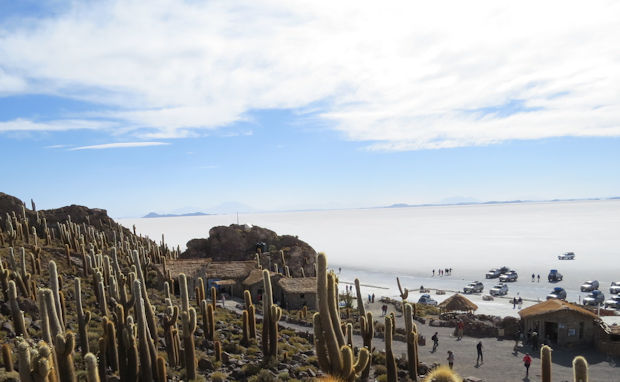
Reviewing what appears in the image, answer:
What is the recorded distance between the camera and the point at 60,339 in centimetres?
1355

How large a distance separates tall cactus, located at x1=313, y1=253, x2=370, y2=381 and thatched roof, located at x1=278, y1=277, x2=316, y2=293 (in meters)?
29.4

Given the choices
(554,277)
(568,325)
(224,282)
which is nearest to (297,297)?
(224,282)

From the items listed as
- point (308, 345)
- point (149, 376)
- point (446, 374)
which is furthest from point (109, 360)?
point (446, 374)

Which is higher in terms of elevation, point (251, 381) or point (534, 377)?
point (251, 381)

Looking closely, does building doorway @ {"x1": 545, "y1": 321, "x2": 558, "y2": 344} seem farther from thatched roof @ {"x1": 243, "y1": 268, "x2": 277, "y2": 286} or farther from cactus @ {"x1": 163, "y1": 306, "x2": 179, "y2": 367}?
thatched roof @ {"x1": 243, "y1": 268, "x2": 277, "y2": 286}

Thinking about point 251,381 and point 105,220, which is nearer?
point 251,381

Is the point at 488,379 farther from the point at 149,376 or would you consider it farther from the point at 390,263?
the point at 390,263

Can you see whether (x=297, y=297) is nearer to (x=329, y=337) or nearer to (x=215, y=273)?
(x=215, y=273)

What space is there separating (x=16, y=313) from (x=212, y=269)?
27558 mm

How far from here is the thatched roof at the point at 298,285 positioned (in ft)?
138

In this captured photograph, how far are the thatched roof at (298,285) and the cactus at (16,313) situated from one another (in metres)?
24.0

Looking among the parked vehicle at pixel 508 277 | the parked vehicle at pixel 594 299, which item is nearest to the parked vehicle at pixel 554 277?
the parked vehicle at pixel 508 277

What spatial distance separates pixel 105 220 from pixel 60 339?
178ft

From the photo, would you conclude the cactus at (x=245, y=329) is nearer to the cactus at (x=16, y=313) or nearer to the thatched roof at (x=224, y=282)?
the cactus at (x=16, y=313)
